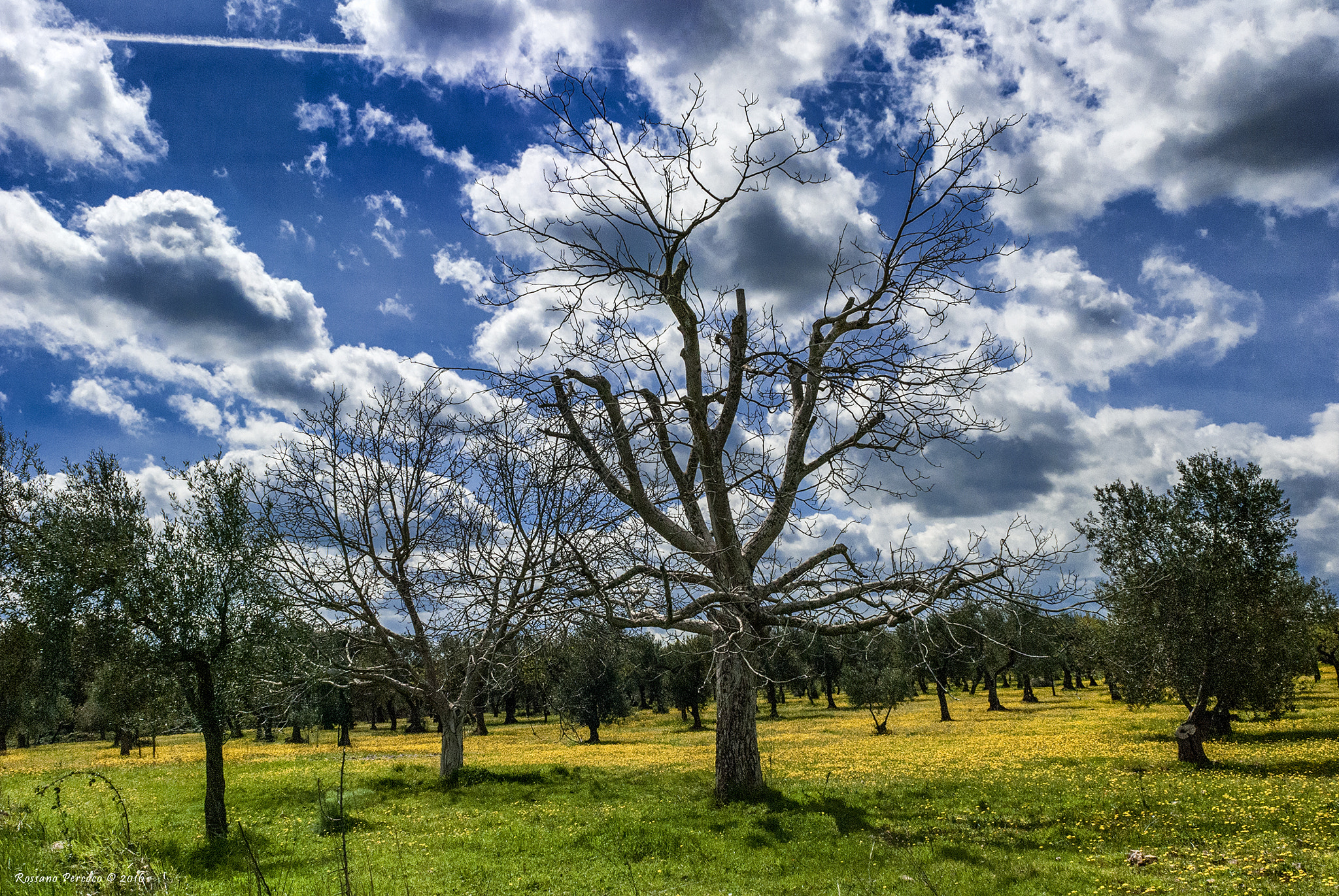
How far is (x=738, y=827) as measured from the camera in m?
13.0

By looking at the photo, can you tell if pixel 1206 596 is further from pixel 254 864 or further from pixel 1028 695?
pixel 1028 695

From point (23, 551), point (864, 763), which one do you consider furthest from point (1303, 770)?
point (23, 551)

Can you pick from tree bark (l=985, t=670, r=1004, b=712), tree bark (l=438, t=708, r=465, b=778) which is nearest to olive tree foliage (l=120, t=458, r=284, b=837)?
tree bark (l=438, t=708, r=465, b=778)

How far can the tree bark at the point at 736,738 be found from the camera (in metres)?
15.0

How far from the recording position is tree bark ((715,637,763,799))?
15.0m

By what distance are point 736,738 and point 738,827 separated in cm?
229

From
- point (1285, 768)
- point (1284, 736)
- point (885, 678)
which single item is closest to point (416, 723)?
point (885, 678)

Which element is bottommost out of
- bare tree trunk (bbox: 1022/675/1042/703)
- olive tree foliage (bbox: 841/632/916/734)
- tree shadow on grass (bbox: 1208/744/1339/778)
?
bare tree trunk (bbox: 1022/675/1042/703)

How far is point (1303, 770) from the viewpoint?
762 inches

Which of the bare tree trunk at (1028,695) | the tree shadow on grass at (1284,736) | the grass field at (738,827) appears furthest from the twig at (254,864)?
the bare tree trunk at (1028,695)

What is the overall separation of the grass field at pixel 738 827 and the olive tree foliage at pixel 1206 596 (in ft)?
7.74

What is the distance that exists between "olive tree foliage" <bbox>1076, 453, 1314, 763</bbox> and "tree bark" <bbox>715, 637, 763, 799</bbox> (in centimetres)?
1352

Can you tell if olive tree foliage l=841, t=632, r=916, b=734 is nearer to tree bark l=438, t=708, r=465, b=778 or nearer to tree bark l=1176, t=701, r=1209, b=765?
tree bark l=1176, t=701, r=1209, b=765

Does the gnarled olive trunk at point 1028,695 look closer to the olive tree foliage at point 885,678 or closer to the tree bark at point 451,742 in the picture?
the olive tree foliage at point 885,678
